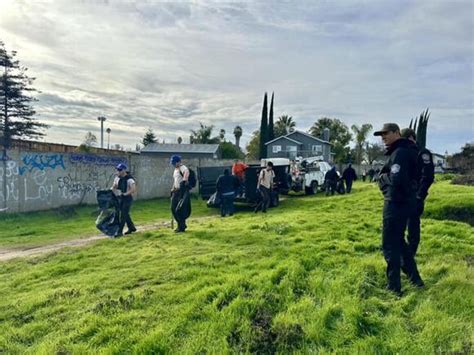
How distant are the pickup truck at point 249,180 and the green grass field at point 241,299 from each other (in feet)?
21.9

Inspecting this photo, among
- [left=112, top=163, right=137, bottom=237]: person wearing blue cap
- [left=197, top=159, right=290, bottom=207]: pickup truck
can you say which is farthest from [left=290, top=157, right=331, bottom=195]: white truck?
[left=112, top=163, right=137, bottom=237]: person wearing blue cap

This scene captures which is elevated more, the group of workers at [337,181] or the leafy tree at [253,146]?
the leafy tree at [253,146]

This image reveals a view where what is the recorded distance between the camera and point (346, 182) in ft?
61.4

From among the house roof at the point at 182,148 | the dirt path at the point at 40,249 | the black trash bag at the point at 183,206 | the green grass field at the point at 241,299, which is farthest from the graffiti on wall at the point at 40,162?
the house roof at the point at 182,148

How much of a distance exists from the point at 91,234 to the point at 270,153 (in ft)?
137

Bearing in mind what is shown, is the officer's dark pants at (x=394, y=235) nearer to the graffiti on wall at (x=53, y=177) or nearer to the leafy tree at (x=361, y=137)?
the graffiti on wall at (x=53, y=177)


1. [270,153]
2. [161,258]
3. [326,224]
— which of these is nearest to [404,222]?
[161,258]

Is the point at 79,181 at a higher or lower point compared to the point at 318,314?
higher

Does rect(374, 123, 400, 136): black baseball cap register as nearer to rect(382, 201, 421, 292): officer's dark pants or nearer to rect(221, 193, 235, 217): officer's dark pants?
rect(382, 201, 421, 292): officer's dark pants

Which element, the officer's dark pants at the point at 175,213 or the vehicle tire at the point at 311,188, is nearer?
the officer's dark pants at the point at 175,213

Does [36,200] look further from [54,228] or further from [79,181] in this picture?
[54,228]

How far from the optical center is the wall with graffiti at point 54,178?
1195 centimetres

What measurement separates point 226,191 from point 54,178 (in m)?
6.42

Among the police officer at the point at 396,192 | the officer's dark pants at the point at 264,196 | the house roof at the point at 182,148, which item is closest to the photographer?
the police officer at the point at 396,192
